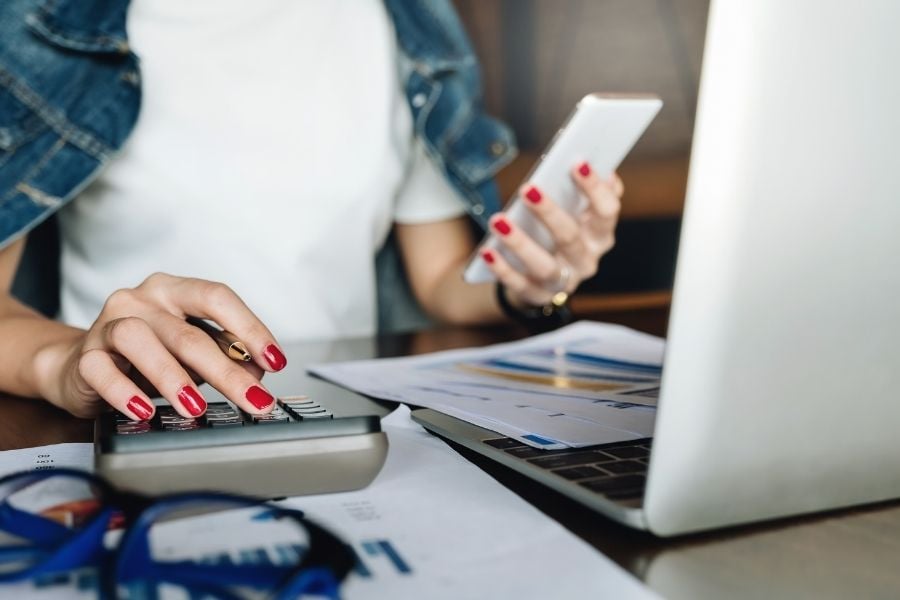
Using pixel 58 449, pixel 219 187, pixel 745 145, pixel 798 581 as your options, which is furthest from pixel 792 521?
pixel 219 187

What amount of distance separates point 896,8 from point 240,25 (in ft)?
2.78

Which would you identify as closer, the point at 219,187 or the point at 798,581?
the point at 798,581

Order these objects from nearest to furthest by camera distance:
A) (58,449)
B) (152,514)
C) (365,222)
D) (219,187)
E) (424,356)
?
1. (152,514)
2. (58,449)
3. (424,356)
4. (219,187)
5. (365,222)

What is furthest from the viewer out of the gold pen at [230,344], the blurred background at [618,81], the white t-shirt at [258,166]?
the blurred background at [618,81]

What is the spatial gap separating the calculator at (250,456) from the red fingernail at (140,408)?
0.13ft

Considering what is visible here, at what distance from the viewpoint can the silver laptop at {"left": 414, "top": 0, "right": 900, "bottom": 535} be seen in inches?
10.8

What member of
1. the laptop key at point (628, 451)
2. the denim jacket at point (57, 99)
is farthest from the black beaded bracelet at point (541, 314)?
the laptop key at point (628, 451)

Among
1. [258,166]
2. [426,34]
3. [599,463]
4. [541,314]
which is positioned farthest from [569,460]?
[426,34]

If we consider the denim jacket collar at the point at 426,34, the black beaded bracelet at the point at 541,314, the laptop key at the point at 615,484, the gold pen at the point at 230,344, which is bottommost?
the black beaded bracelet at the point at 541,314

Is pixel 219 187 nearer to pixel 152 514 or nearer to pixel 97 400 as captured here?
pixel 97 400

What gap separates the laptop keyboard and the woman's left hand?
457mm

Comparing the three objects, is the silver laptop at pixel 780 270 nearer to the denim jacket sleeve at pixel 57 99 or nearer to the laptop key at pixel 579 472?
the laptop key at pixel 579 472

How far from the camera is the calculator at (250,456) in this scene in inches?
13.7

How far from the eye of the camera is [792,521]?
342 mm
